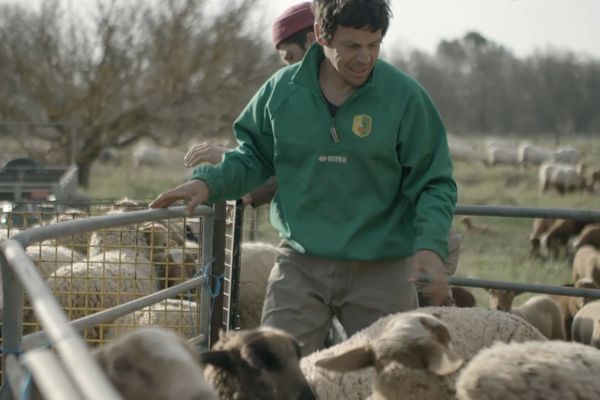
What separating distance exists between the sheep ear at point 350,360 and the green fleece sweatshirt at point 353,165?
2.25ft

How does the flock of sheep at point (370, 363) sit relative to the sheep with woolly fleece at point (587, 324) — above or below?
above

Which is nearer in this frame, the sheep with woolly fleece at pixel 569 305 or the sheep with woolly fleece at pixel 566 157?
the sheep with woolly fleece at pixel 569 305

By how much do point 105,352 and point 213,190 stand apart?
1408 millimetres

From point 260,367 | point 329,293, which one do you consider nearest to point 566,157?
point 329,293

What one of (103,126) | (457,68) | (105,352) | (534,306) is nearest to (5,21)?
(103,126)

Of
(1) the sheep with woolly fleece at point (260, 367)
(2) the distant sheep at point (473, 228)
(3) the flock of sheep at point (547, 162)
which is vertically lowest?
(2) the distant sheep at point (473, 228)

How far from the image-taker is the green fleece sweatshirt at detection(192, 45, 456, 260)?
406cm

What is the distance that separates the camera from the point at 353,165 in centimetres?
411

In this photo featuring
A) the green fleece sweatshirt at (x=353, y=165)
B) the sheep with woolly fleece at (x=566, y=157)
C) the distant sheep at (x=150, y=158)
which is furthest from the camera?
the distant sheep at (x=150, y=158)

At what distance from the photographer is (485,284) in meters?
5.84

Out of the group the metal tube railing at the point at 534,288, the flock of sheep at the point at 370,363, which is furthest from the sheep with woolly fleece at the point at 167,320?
the metal tube railing at the point at 534,288

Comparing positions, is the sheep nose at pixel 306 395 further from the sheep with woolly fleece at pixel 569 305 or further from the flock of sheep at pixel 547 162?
the flock of sheep at pixel 547 162

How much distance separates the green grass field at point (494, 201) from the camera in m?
15.1

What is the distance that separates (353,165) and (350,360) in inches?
37.4
